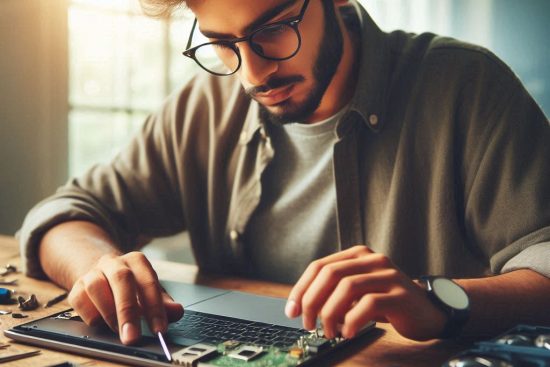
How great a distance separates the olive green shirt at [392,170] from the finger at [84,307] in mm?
412

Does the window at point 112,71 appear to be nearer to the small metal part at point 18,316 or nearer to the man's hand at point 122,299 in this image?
the small metal part at point 18,316

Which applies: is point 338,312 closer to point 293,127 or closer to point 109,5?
point 293,127

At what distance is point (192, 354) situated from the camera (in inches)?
29.1

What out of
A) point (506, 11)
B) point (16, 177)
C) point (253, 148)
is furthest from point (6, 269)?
point (506, 11)

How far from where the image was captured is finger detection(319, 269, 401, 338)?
764 mm

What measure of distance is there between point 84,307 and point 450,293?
48 centimetres

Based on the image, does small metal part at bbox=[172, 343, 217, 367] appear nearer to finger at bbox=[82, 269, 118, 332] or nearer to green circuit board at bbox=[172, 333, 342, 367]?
green circuit board at bbox=[172, 333, 342, 367]

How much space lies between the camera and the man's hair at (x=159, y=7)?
1.28 m

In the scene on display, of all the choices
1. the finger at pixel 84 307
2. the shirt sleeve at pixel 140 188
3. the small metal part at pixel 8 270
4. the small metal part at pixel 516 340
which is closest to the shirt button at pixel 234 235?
the shirt sleeve at pixel 140 188

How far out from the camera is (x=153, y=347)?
779mm

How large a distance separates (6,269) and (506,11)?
2.33 meters

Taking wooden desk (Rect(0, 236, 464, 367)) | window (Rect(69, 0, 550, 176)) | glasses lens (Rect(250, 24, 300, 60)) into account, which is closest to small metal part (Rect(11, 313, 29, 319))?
wooden desk (Rect(0, 236, 464, 367))

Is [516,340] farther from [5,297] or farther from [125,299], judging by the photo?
[5,297]

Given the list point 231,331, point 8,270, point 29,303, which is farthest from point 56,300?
point 231,331
